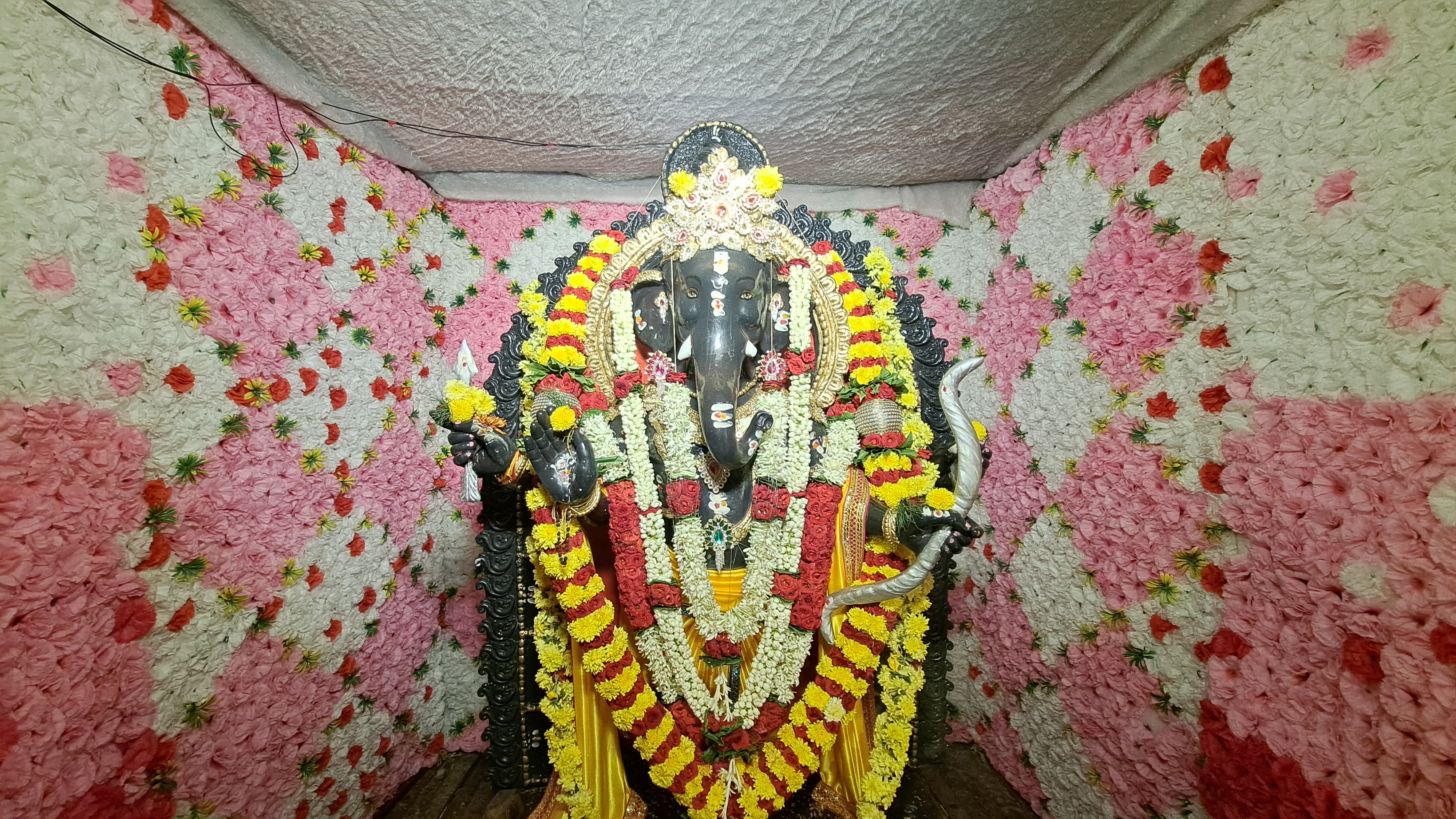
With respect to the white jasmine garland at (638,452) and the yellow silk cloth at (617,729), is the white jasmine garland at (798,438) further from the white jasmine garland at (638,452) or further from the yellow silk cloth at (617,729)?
the white jasmine garland at (638,452)

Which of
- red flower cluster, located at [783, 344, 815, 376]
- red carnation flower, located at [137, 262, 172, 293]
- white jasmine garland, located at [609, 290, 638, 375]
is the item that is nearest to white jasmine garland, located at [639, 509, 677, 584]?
white jasmine garland, located at [609, 290, 638, 375]

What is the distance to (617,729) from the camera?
2.39m

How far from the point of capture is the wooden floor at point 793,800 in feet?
8.11

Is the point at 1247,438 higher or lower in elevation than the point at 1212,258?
lower

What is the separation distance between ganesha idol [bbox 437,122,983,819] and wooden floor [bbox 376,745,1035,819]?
0.68 feet

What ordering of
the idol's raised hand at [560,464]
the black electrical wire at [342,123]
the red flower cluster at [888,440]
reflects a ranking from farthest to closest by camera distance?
the red flower cluster at [888,440]
the idol's raised hand at [560,464]
the black electrical wire at [342,123]

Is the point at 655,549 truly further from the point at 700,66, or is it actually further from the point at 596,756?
the point at 700,66

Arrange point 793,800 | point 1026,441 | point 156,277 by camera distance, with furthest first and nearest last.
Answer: point 1026,441 < point 793,800 < point 156,277

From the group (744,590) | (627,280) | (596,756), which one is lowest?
(596,756)

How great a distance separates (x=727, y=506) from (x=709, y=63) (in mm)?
1833

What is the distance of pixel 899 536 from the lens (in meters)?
2.23

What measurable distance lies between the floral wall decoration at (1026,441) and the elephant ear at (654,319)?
135 centimetres

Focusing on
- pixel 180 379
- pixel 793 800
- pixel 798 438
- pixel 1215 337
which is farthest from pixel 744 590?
pixel 180 379

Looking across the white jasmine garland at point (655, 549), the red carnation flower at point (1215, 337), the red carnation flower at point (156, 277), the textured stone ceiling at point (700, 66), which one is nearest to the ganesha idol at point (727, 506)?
the white jasmine garland at point (655, 549)
